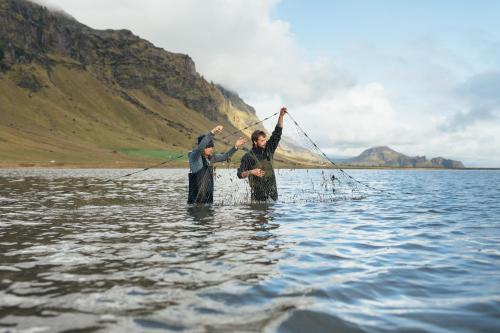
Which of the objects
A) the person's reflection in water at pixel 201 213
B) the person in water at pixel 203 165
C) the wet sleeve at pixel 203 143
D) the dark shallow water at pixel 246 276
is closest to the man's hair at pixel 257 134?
the person in water at pixel 203 165

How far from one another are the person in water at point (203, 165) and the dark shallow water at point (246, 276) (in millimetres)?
3893

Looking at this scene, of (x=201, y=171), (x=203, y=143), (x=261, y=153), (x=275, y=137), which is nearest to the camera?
(x=203, y=143)

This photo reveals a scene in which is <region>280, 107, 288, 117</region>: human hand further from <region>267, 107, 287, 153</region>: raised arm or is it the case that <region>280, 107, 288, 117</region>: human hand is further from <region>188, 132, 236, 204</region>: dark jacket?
<region>188, 132, 236, 204</region>: dark jacket

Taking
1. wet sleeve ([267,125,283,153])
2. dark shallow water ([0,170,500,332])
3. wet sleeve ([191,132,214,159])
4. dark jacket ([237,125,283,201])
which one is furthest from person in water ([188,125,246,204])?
dark shallow water ([0,170,500,332])

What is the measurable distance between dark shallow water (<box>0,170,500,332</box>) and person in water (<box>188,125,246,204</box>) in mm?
3893

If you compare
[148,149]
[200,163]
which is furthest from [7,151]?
[200,163]

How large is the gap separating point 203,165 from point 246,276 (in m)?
10.8

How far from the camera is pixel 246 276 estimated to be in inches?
280

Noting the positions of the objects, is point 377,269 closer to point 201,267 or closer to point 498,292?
point 498,292

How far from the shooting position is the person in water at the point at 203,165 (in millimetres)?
16922

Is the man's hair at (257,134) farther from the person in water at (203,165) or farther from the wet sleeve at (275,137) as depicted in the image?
the person in water at (203,165)

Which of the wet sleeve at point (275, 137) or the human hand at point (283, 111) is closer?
the human hand at point (283, 111)

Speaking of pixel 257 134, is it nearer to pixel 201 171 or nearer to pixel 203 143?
pixel 203 143

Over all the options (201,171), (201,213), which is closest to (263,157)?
(201,171)
